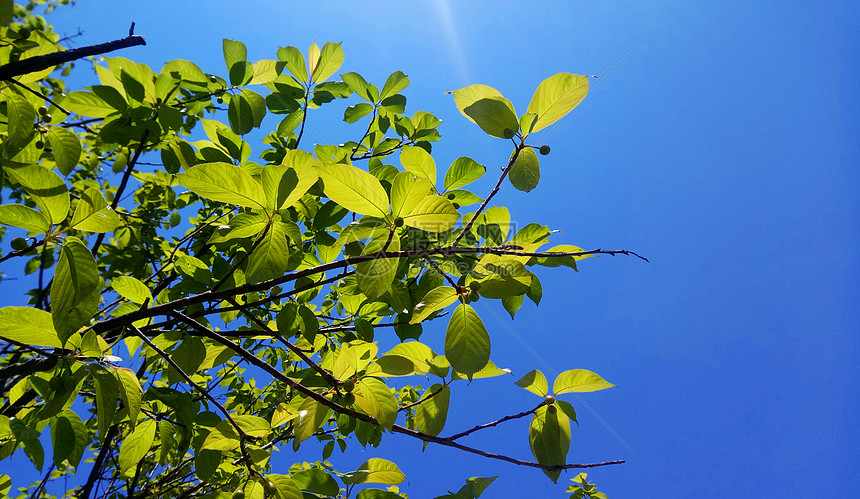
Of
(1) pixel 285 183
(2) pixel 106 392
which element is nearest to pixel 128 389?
(2) pixel 106 392

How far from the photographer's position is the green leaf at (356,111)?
7.32 ft

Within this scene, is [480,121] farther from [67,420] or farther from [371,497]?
[67,420]

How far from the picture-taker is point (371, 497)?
136 cm

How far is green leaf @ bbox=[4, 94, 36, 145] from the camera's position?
141cm

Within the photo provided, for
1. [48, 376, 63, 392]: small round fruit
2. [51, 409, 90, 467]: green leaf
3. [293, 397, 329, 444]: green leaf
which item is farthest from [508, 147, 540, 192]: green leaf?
[51, 409, 90, 467]: green leaf

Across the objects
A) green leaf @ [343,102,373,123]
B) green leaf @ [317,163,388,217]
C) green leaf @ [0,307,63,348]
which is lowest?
green leaf @ [0,307,63,348]

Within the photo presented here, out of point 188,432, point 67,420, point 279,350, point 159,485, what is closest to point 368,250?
point 67,420

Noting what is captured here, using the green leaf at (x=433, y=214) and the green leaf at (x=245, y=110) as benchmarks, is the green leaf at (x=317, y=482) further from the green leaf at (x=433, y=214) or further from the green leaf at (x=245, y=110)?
the green leaf at (x=245, y=110)

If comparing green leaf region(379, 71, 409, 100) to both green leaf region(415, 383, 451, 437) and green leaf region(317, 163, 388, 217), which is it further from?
green leaf region(415, 383, 451, 437)

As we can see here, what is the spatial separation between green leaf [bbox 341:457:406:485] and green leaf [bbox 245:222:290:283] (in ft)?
2.49

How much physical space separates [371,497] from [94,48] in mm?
1546

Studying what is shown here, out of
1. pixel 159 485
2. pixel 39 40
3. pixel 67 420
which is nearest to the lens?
pixel 67 420

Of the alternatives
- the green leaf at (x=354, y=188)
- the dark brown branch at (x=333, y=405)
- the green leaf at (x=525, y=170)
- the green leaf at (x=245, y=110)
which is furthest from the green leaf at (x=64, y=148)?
the green leaf at (x=525, y=170)

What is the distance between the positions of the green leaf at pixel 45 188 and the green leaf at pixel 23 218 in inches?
0.6
